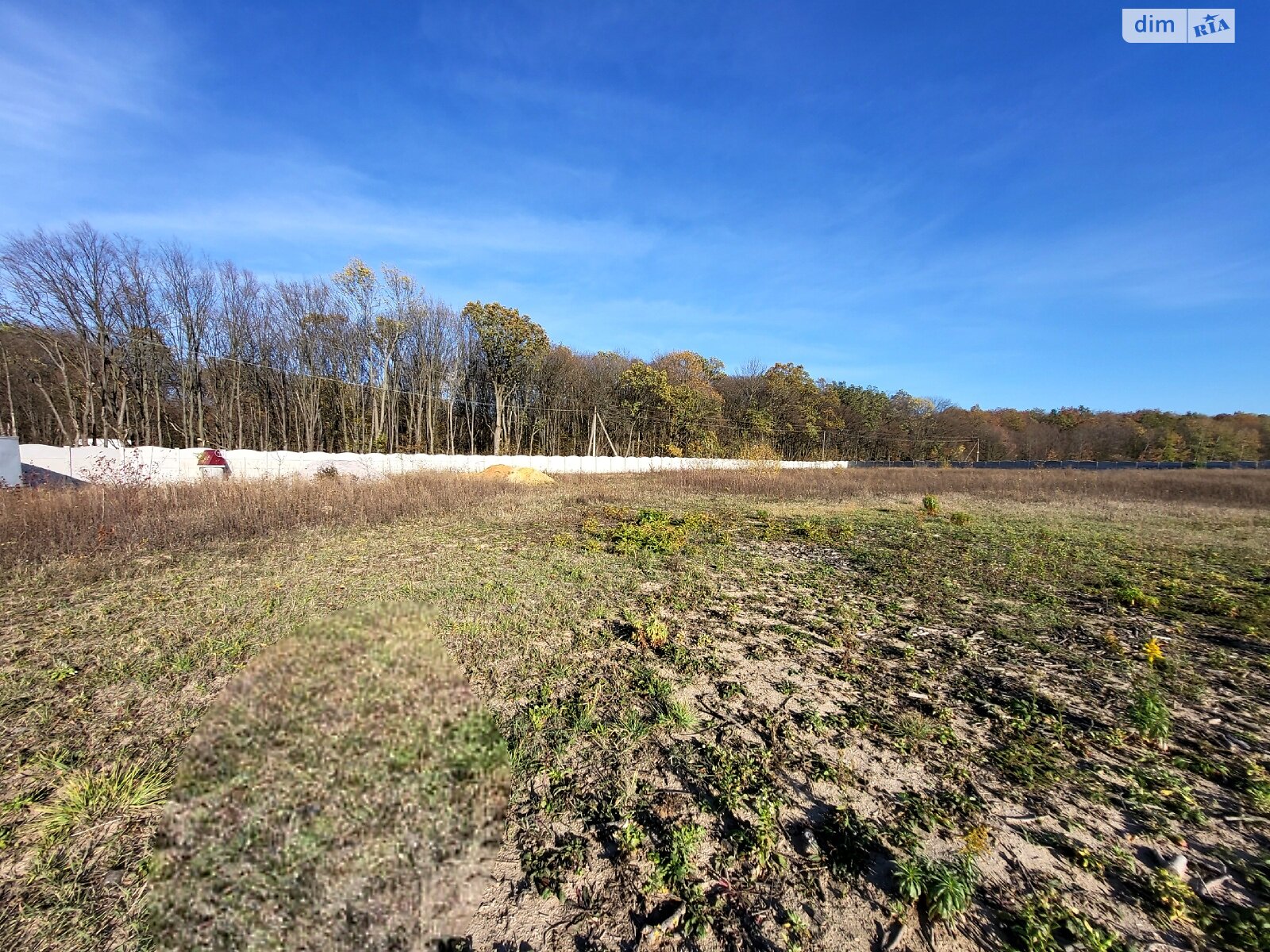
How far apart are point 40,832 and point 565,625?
2881 millimetres

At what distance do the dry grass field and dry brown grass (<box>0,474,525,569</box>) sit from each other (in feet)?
0.74

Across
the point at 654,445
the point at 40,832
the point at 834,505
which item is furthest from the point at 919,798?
the point at 654,445

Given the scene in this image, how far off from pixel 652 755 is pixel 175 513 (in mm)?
8752

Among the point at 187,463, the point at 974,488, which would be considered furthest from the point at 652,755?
the point at 974,488

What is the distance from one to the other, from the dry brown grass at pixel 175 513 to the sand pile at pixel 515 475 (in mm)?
6406

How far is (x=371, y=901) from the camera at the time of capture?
138 cm

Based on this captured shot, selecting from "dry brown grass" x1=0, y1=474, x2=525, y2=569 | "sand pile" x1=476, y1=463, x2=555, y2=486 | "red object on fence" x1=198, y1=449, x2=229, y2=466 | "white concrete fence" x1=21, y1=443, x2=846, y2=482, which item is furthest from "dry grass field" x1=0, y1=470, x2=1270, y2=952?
"sand pile" x1=476, y1=463, x2=555, y2=486

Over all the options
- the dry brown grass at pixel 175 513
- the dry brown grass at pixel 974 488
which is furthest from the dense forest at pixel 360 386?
the dry brown grass at pixel 175 513

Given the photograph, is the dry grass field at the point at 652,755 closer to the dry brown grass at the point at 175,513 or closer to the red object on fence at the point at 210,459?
the dry brown grass at the point at 175,513

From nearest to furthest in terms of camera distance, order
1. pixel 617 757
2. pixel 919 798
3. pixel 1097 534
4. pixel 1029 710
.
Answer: pixel 919 798, pixel 617 757, pixel 1029 710, pixel 1097 534

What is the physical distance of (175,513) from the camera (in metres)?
7.30

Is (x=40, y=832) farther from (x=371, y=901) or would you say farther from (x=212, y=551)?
(x=212, y=551)

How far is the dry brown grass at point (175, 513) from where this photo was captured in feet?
19.7

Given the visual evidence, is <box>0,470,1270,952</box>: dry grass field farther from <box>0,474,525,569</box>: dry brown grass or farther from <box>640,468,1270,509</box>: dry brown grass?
<box>640,468,1270,509</box>: dry brown grass
